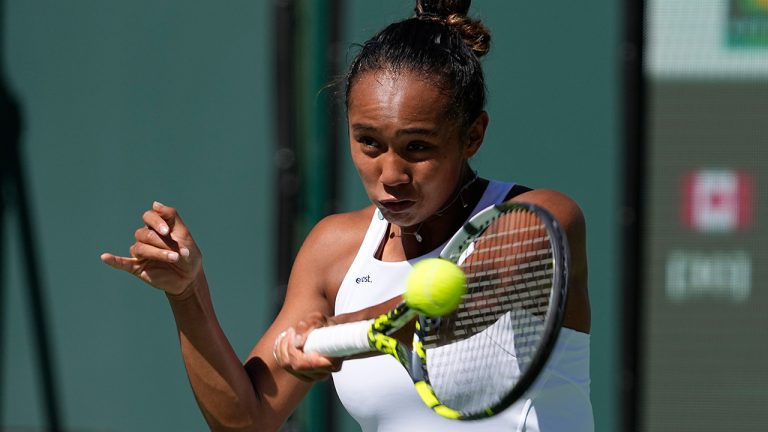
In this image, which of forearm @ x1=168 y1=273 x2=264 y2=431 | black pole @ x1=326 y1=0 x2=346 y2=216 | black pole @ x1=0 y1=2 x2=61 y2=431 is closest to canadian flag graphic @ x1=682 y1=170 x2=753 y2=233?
black pole @ x1=326 y1=0 x2=346 y2=216

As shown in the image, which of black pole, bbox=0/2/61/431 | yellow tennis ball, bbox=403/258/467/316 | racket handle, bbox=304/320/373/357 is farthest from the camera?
black pole, bbox=0/2/61/431

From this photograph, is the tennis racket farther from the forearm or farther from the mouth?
the forearm

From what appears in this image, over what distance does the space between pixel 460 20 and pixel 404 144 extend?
323mm

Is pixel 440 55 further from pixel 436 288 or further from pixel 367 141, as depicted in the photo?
pixel 436 288

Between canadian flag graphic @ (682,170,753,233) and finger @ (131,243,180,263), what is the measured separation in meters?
2.52

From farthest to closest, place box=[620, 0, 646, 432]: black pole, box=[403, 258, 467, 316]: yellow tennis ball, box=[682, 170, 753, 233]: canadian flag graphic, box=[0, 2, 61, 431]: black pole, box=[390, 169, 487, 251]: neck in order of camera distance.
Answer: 1. box=[0, 2, 61, 431]: black pole
2. box=[620, 0, 646, 432]: black pole
3. box=[682, 170, 753, 233]: canadian flag graphic
4. box=[390, 169, 487, 251]: neck
5. box=[403, 258, 467, 316]: yellow tennis ball

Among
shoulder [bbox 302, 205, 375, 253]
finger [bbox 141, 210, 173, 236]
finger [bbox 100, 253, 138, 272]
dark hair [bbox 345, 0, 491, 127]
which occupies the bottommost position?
shoulder [bbox 302, 205, 375, 253]

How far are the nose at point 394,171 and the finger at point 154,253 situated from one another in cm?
A: 38

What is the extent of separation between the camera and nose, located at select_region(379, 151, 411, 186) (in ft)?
6.67

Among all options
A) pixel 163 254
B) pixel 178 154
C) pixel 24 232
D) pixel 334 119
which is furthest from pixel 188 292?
pixel 24 232

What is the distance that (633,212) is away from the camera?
4.39 m

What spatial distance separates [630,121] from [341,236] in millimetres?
2228

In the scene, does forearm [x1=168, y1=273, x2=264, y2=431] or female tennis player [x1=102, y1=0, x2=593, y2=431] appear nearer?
female tennis player [x1=102, y1=0, x2=593, y2=431]

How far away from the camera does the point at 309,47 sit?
4648 mm
